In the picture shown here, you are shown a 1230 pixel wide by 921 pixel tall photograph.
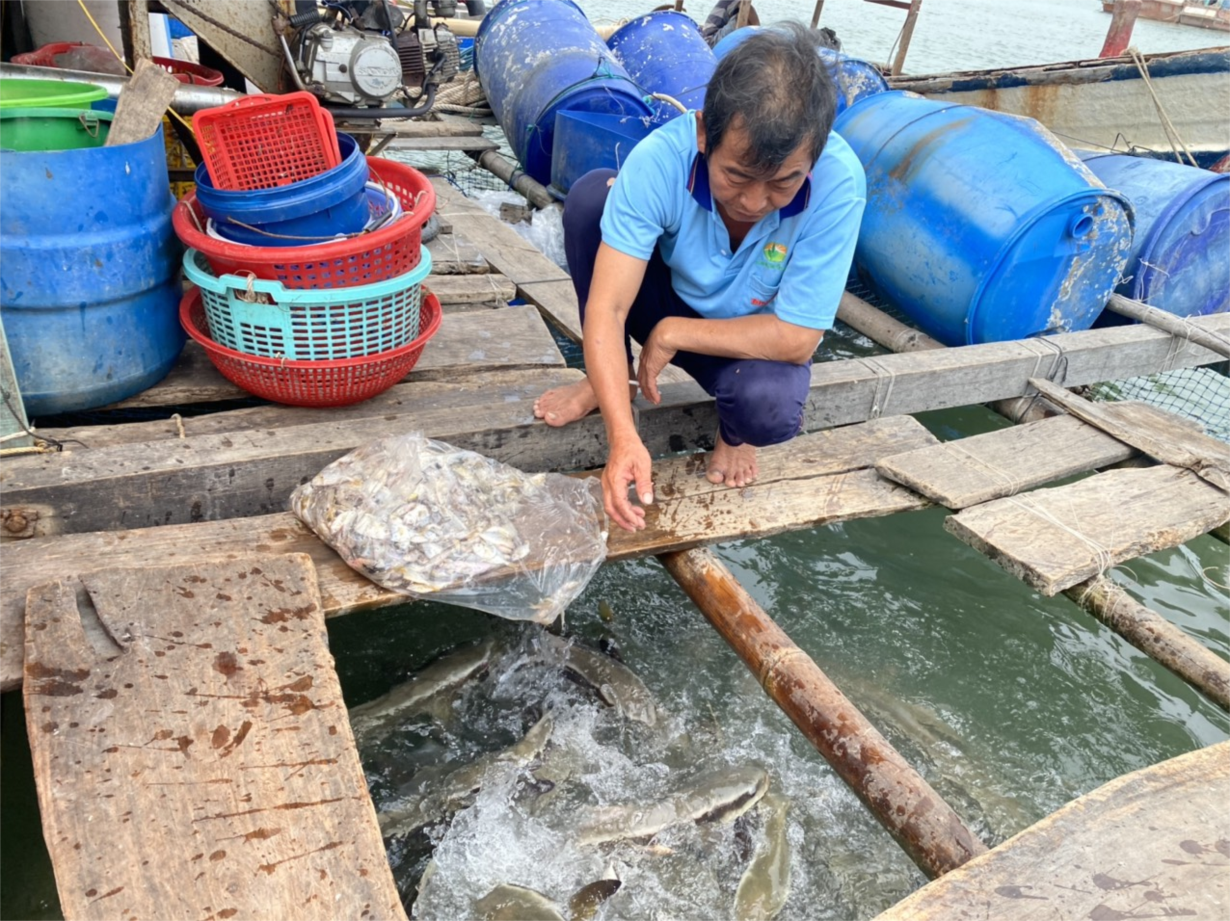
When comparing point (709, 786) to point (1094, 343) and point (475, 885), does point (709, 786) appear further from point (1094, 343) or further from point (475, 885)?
point (1094, 343)

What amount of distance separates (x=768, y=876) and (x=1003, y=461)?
60.9 inches

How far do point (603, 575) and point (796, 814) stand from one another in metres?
1.09

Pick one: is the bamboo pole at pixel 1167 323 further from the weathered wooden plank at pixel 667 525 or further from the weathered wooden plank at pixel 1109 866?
the weathered wooden plank at pixel 1109 866

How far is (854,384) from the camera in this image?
3.29m

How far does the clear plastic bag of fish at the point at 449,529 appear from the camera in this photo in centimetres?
221

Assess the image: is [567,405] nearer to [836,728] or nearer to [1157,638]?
[836,728]

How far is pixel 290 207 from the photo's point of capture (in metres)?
2.34

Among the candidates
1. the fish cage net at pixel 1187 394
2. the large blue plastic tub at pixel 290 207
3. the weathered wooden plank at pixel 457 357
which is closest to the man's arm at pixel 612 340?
the large blue plastic tub at pixel 290 207

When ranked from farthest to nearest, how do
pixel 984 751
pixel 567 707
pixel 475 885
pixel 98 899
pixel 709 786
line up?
1. pixel 984 751
2. pixel 567 707
3. pixel 709 786
4. pixel 475 885
5. pixel 98 899

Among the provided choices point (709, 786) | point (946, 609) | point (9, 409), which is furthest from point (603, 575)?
point (9, 409)

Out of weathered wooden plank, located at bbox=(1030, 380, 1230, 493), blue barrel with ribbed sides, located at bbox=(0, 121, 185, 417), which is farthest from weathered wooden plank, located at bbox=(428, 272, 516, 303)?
weathered wooden plank, located at bbox=(1030, 380, 1230, 493)

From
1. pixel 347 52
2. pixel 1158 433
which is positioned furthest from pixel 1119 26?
pixel 347 52

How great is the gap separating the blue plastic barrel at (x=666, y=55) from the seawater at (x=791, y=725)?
10.6ft

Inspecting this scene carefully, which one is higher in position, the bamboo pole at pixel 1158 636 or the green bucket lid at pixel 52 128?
the green bucket lid at pixel 52 128
